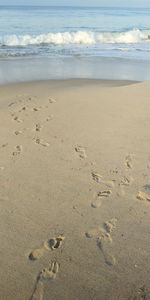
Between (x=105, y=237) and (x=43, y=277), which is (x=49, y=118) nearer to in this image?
(x=105, y=237)

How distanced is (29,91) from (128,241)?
5.20 metres

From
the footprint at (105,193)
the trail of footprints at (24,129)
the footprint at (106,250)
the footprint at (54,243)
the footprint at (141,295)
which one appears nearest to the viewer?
the footprint at (141,295)

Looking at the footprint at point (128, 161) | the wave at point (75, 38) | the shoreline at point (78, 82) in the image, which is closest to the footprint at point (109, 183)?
the footprint at point (128, 161)

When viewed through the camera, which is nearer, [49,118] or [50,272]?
[50,272]

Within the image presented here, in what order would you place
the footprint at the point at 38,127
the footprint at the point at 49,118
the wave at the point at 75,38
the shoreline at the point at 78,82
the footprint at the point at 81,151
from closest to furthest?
A: 1. the footprint at the point at 81,151
2. the footprint at the point at 38,127
3. the footprint at the point at 49,118
4. the shoreline at the point at 78,82
5. the wave at the point at 75,38

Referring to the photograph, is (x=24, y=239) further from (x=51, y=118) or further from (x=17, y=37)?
(x=17, y=37)

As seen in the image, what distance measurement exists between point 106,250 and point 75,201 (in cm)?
74

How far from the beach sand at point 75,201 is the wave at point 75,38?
42.8 feet

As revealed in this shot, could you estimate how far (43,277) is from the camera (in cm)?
262

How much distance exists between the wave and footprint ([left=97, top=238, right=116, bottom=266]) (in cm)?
1563

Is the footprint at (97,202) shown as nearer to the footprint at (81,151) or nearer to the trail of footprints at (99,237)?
the trail of footprints at (99,237)

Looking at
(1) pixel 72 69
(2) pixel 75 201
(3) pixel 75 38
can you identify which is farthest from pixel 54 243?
(3) pixel 75 38

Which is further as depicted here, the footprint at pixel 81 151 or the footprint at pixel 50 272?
the footprint at pixel 81 151

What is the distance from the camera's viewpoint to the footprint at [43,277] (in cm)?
249
